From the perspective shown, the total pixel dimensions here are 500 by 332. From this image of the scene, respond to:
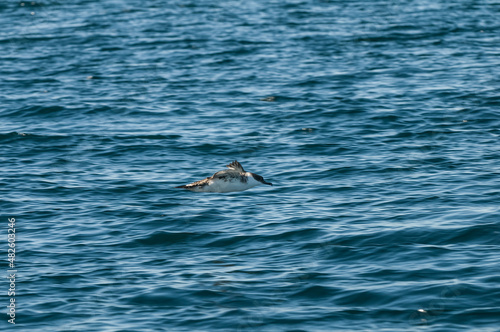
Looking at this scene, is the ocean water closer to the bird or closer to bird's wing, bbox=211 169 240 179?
the bird

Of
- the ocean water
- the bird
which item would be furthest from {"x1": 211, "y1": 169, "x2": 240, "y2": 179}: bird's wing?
the ocean water

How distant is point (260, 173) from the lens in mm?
23016

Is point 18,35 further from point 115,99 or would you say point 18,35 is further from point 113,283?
point 113,283

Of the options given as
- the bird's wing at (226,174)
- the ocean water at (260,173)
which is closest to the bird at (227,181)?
the bird's wing at (226,174)

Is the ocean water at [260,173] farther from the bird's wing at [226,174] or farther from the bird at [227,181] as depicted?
the bird's wing at [226,174]

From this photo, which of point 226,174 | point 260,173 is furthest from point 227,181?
point 260,173

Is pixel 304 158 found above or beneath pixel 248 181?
beneath

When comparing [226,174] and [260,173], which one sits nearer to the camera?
[226,174]

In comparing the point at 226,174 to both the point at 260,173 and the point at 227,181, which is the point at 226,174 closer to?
the point at 227,181

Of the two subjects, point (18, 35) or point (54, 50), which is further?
point (18, 35)

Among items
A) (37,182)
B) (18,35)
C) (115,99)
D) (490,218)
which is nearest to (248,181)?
(490,218)

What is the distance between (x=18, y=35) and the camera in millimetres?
45844

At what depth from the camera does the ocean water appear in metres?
15.4

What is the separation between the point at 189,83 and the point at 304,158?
11153 mm
